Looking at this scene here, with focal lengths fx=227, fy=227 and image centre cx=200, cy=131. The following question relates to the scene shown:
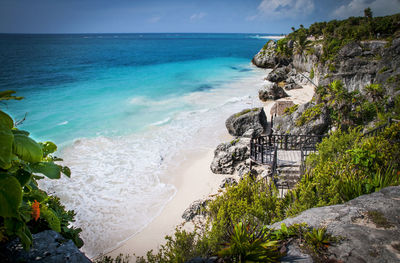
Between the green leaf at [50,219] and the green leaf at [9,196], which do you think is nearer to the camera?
the green leaf at [9,196]

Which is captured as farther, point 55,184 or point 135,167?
point 135,167

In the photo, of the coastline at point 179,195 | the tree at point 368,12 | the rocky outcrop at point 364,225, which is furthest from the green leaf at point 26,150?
the tree at point 368,12

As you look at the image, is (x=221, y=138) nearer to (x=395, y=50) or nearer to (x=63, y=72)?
(x=395, y=50)

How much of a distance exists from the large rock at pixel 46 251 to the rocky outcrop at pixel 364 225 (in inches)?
157

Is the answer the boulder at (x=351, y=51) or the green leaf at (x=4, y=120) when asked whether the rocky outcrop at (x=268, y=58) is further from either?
the green leaf at (x=4, y=120)

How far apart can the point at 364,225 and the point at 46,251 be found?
20.6ft

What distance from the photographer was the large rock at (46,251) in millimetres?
3980

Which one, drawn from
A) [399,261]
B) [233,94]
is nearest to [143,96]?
[233,94]

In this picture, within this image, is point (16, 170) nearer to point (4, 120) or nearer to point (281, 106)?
point (4, 120)

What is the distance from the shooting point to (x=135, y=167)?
15.9 m

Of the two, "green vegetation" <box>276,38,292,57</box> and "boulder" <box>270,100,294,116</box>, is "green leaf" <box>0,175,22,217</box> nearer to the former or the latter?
"boulder" <box>270,100,294,116</box>

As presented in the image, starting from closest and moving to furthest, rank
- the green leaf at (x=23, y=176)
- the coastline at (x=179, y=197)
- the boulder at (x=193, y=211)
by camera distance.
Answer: the green leaf at (x=23, y=176) < the coastline at (x=179, y=197) < the boulder at (x=193, y=211)

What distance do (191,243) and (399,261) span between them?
13.7ft

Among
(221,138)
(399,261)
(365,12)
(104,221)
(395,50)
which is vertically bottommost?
(104,221)
